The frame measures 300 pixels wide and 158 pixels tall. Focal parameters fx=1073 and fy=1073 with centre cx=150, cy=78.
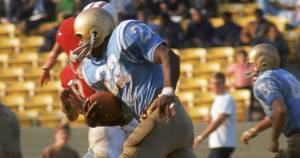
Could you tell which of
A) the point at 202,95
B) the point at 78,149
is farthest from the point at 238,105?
the point at 78,149

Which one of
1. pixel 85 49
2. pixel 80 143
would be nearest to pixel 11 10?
pixel 80 143

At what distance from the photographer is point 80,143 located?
12172 millimetres

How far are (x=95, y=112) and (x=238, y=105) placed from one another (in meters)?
6.65

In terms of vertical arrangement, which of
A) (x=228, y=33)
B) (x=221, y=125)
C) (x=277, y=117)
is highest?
(x=277, y=117)

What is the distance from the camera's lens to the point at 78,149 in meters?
12.1

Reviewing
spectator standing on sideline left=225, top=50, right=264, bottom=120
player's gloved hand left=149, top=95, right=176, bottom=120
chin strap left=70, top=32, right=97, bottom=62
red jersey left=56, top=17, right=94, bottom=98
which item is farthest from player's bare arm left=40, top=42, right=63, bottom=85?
spectator standing on sideline left=225, top=50, right=264, bottom=120

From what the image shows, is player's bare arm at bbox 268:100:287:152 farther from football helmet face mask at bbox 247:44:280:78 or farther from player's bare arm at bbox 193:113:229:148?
player's bare arm at bbox 193:113:229:148

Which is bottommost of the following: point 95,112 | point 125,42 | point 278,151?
point 278,151

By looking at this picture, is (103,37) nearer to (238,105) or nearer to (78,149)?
(78,149)

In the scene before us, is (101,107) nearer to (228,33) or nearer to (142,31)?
(142,31)

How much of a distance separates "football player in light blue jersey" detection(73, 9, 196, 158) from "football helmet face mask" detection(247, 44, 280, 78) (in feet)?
5.45

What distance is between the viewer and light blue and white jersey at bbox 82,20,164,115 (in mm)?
6352

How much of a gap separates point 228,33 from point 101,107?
8.47 metres

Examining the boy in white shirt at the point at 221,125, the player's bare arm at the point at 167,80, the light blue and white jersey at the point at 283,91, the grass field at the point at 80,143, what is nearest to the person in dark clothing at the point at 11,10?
the grass field at the point at 80,143
